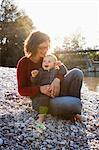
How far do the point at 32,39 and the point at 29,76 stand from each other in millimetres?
361

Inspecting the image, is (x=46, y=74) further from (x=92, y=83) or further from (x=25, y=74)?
(x=92, y=83)

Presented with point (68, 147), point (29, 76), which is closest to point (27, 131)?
point (68, 147)

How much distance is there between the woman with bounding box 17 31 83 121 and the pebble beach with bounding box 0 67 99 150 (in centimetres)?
24

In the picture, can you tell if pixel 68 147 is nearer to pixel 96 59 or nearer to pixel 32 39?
pixel 32 39

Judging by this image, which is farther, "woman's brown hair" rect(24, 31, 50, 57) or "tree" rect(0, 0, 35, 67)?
"tree" rect(0, 0, 35, 67)

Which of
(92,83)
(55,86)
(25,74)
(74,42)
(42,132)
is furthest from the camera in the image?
(74,42)

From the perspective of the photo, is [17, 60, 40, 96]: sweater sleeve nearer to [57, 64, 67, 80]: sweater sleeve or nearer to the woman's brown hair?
the woman's brown hair

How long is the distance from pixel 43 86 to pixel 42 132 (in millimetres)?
449

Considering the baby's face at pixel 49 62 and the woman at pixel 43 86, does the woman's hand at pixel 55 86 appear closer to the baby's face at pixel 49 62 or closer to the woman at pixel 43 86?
the woman at pixel 43 86

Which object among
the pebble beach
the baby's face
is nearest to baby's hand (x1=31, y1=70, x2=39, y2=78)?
the baby's face

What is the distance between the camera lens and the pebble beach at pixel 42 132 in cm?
284

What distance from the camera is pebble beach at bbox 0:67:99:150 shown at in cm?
284

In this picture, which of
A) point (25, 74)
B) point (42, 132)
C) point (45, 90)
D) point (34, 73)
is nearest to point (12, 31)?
point (25, 74)

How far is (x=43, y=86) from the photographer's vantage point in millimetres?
3291
